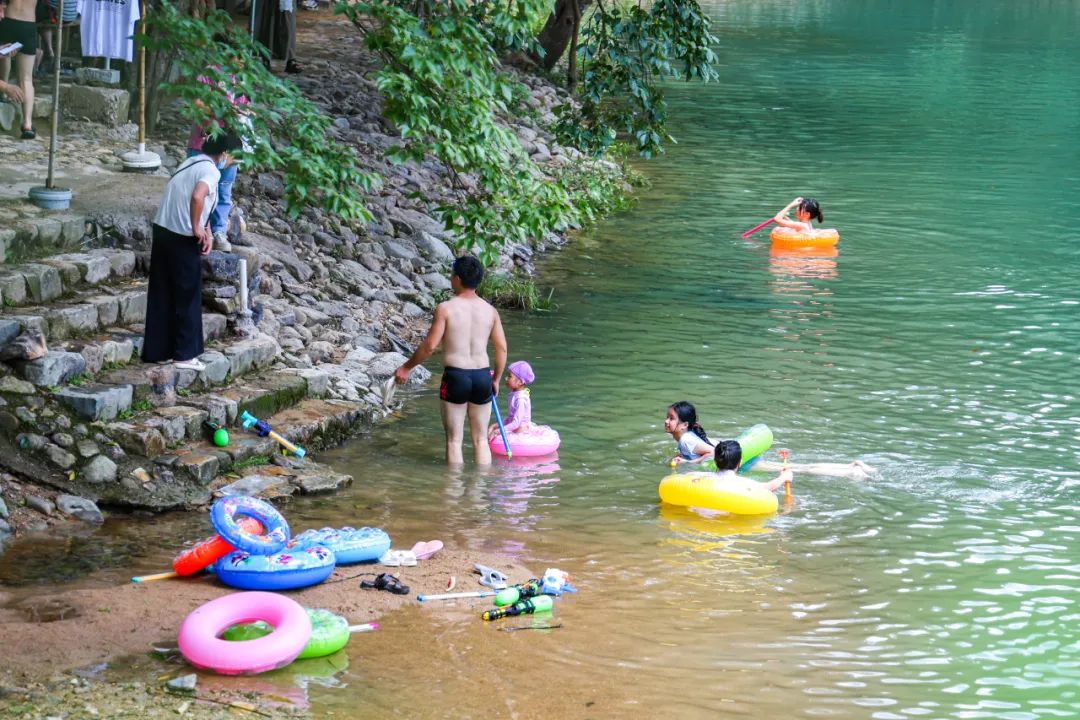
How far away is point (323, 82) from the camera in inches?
800

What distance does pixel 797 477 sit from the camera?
33.0 ft

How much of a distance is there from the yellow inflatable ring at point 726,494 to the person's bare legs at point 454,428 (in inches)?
67.4

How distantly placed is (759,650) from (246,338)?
5.28 meters

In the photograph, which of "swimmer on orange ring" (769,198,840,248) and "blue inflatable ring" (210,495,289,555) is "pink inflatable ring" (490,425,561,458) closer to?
"blue inflatable ring" (210,495,289,555)

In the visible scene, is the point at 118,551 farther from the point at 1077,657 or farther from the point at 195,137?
the point at 1077,657

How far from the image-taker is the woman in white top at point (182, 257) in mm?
9281

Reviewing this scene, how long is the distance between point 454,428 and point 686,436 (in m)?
1.69

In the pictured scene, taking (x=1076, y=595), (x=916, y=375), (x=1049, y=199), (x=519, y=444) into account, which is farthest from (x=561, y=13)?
(x=1076, y=595)

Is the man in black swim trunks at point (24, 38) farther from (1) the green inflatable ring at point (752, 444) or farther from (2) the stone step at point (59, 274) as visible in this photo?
(1) the green inflatable ring at point (752, 444)

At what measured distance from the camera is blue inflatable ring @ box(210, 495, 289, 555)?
7.09 metres

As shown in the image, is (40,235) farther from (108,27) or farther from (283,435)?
(108,27)

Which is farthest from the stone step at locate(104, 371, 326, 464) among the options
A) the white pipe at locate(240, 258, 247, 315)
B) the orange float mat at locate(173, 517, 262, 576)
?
the orange float mat at locate(173, 517, 262, 576)

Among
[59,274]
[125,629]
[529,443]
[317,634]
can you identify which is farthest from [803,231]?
[125,629]

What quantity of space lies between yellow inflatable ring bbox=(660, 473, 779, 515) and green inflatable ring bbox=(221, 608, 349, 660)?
10.8 feet
